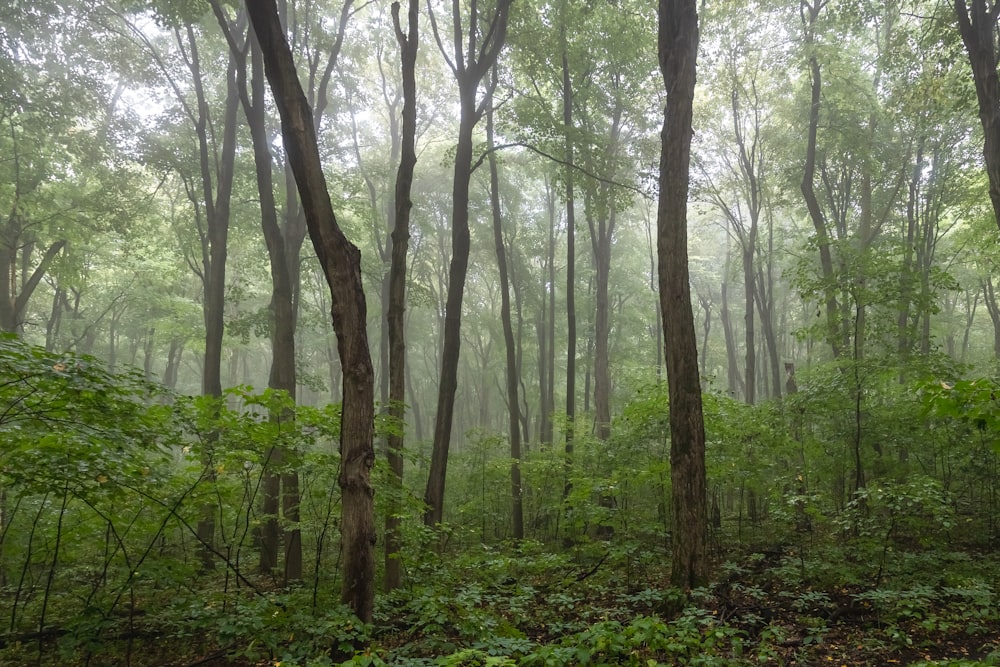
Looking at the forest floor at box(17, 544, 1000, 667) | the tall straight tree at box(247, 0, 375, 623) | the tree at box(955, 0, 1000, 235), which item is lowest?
the forest floor at box(17, 544, 1000, 667)

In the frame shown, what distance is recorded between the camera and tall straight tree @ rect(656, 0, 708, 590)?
232 inches

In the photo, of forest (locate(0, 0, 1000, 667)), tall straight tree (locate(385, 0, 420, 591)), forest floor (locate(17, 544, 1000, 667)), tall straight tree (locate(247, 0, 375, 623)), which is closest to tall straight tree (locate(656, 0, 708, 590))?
forest (locate(0, 0, 1000, 667))

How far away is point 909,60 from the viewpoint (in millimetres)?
11414

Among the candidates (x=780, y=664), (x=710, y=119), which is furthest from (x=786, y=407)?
(x=710, y=119)

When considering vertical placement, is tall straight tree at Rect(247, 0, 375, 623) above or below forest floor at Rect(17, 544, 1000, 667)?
above

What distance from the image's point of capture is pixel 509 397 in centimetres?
1275

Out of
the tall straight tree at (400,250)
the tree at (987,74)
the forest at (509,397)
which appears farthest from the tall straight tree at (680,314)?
the tree at (987,74)

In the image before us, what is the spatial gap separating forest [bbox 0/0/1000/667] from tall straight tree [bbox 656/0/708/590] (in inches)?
1.6

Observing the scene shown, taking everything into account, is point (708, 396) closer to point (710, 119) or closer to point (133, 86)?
point (710, 119)

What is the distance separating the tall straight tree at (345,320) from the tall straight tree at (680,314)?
3.41 metres

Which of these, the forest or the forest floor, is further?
the forest

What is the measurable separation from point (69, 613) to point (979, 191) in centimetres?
2221

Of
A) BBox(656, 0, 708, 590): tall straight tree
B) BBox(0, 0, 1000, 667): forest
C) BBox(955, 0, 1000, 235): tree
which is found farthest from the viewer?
BBox(955, 0, 1000, 235): tree

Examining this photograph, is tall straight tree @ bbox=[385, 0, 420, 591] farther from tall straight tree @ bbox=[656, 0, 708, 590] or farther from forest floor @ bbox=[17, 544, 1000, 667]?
tall straight tree @ bbox=[656, 0, 708, 590]
